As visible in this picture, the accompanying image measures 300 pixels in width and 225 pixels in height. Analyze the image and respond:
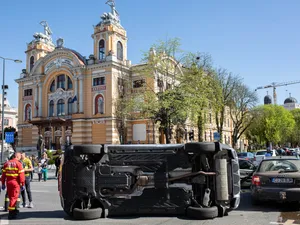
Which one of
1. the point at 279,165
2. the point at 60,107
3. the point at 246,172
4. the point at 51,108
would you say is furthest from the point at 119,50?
the point at 279,165

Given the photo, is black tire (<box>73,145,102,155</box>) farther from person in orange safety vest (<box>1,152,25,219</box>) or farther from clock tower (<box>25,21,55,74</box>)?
clock tower (<box>25,21,55,74</box>)

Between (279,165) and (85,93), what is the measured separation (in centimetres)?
3799

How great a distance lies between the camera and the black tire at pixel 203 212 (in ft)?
24.3

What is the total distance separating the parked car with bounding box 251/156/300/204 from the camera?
338 inches

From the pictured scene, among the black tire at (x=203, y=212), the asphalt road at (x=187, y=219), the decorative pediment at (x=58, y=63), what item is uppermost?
the decorative pediment at (x=58, y=63)

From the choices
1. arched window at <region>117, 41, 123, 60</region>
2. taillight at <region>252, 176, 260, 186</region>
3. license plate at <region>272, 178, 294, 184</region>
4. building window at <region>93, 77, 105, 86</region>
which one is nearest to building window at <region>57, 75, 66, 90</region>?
building window at <region>93, 77, 105, 86</region>

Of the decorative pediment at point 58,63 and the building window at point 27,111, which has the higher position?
the decorative pediment at point 58,63

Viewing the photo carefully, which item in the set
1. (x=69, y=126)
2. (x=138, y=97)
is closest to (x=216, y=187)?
(x=138, y=97)

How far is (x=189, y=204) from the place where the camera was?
764cm

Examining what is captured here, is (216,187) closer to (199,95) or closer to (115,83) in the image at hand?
(199,95)

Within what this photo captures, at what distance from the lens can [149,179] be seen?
7.61 m

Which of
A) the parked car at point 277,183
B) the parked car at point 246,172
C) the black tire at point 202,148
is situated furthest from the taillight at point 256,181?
the parked car at point 246,172

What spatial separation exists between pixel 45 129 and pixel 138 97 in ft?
71.6

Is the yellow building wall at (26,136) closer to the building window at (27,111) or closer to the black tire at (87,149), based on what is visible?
the building window at (27,111)
